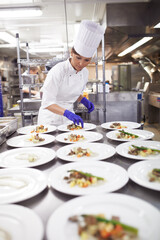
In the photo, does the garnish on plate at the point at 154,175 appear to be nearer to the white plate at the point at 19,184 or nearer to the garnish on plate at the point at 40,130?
the white plate at the point at 19,184

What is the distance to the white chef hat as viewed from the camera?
6.82 ft

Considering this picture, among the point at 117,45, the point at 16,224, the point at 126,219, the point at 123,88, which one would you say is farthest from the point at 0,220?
the point at 123,88

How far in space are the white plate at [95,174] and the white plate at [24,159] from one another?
20 centimetres

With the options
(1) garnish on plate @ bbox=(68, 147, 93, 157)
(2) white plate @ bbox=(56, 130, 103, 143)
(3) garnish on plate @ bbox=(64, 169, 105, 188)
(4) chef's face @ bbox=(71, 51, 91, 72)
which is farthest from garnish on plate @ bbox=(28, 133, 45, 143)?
(4) chef's face @ bbox=(71, 51, 91, 72)

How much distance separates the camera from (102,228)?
0.64 meters

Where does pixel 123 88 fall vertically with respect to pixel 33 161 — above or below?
above

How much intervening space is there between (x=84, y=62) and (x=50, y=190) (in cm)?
154

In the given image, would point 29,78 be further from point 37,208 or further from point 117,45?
point 37,208

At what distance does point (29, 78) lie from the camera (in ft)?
12.8

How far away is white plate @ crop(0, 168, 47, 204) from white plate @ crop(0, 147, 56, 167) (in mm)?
121

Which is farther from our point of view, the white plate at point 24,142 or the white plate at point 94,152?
the white plate at point 24,142

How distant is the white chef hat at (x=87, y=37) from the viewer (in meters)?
2.08

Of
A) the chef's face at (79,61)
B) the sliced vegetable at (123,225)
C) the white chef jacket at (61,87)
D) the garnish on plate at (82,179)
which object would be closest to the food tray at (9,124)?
the white chef jacket at (61,87)

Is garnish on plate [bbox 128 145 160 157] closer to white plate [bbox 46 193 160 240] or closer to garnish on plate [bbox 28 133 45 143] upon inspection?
white plate [bbox 46 193 160 240]
